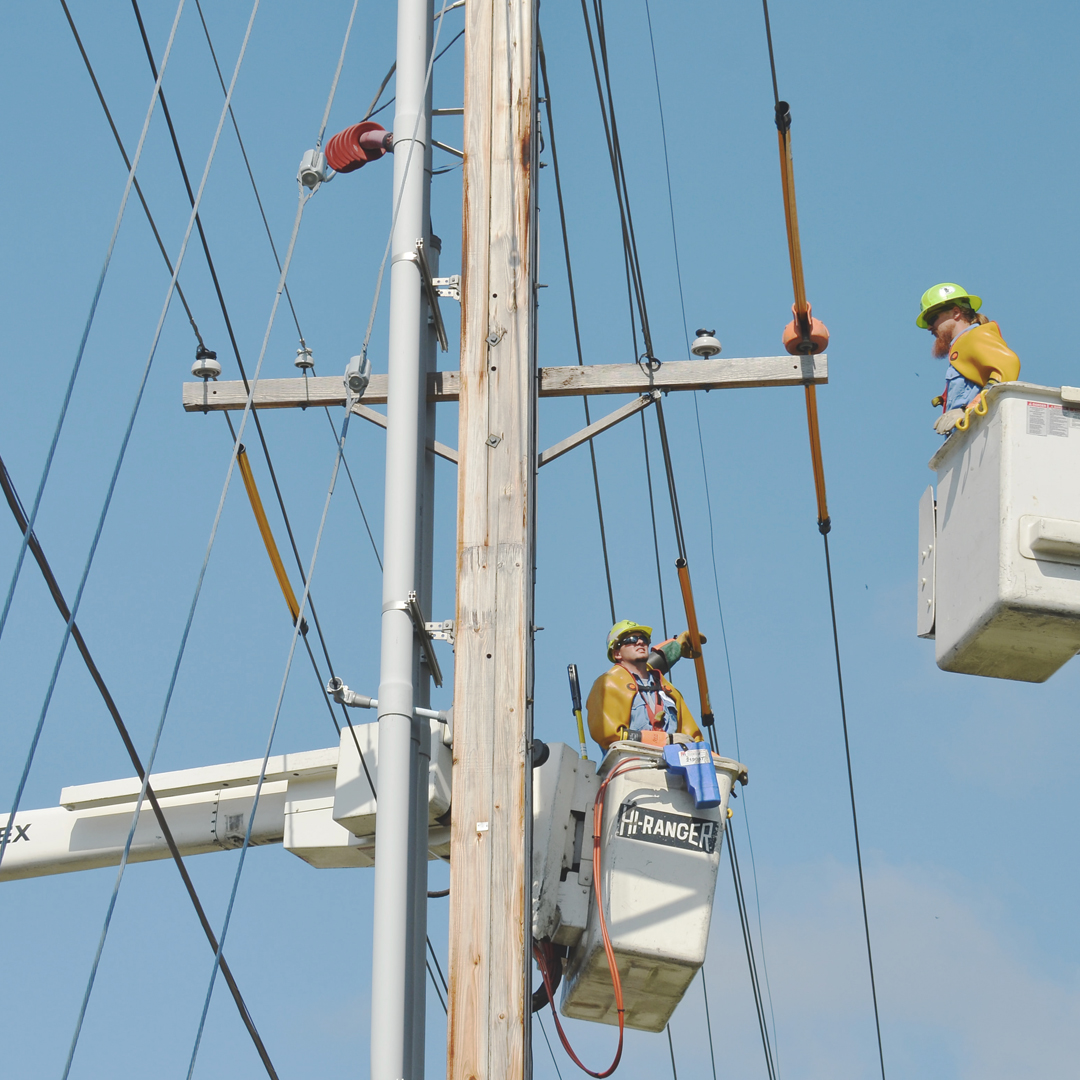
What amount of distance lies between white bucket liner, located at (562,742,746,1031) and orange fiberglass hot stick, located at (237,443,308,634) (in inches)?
66.1

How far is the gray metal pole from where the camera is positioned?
504 centimetres

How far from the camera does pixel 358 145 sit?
6.69 meters

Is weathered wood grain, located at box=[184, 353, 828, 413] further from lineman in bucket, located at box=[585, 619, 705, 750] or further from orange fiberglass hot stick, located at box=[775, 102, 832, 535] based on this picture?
lineman in bucket, located at box=[585, 619, 705, 750]

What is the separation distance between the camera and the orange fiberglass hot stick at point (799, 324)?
6441 mm

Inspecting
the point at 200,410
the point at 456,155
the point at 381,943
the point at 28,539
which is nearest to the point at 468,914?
the point at 381,943

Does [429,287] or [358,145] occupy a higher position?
[358,145]

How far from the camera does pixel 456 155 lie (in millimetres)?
6605

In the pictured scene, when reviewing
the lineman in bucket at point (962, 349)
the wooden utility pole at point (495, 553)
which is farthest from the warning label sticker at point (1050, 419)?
the wooden utility pole at point (495, 553)

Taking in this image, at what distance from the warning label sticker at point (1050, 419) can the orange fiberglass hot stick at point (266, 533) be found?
3.08m

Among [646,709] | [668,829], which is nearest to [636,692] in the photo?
[646,709]

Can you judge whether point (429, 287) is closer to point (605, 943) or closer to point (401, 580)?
point (401, 580)

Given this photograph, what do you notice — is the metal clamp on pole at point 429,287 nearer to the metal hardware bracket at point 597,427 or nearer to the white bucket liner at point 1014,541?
the metal hardware bracket at point 597,427

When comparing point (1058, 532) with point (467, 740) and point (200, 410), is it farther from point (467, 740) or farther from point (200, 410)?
point (200, 410)

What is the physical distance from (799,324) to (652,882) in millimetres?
2136
